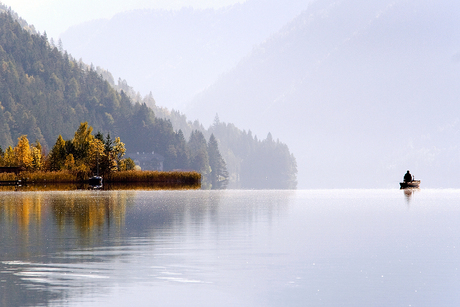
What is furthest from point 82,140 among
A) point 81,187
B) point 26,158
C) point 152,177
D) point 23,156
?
point 81,187

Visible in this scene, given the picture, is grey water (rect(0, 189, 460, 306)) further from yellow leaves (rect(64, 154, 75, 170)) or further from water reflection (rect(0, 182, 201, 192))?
yellow leaves (rect(64, 154, 75, 170))

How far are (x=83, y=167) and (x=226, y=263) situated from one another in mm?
149280

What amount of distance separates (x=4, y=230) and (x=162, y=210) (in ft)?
70.6

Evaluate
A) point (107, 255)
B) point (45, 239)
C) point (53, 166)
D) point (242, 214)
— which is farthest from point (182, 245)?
point (53, 166)

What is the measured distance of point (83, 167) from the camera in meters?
172

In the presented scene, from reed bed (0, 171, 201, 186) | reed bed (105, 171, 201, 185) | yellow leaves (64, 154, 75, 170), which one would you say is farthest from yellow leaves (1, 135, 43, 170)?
reed bed (105, 171, 201, 185)

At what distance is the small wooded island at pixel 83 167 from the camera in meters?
163

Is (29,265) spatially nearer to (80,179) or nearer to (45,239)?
(45,239)

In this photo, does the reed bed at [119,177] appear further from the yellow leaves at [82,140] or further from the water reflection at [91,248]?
the water reflection at [91,248]

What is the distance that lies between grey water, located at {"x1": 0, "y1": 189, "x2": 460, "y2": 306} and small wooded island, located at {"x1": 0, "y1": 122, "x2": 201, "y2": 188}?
117989 millimetres

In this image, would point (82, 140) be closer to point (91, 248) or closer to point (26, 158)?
point (26, 158)

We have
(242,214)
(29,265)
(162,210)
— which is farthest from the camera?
Answer: (162,210)

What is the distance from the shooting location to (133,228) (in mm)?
41906

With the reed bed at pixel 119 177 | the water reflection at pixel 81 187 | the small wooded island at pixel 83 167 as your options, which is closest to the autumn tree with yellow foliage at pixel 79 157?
the small wooded island at pixel 83 167
